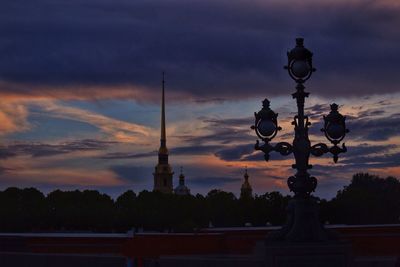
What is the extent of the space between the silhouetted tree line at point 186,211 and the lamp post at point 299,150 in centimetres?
7064

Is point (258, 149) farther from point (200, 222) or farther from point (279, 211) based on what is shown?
point (200, 222)

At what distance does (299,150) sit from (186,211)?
330 feet

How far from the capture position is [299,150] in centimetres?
1708

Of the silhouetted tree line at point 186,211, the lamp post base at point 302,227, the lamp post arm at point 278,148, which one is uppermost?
the silhouetted tree line at point 186,211

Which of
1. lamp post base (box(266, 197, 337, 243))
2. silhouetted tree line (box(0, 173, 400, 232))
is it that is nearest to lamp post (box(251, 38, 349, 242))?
lamp post base (box(266, 197, 337, 243))

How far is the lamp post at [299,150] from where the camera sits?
16.6 meters

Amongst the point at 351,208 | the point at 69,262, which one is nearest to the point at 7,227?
the point at 351,208

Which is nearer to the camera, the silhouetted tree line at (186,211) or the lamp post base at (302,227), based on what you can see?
the lamp post base at (302,227)

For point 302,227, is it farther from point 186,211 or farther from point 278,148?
point 186,211

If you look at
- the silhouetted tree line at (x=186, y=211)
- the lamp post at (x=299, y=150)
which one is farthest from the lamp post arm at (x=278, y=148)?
the silhouetted tree line at (x=186, y=211)

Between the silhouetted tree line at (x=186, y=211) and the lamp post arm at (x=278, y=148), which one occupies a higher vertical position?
the silhouetted tree line at (x=186, y=211)

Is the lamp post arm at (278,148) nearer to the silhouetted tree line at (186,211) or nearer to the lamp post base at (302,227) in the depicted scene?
the lamp post base at (302,227)

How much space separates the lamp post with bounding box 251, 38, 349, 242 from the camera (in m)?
16.6

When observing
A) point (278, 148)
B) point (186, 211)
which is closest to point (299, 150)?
point (278, 148)
